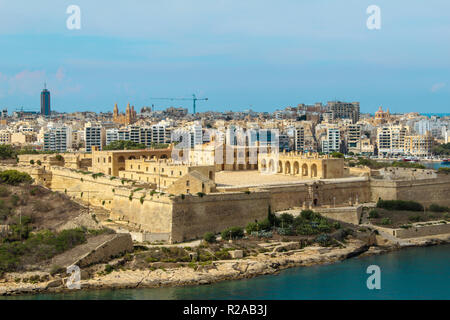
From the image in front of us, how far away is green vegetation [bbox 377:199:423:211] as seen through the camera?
98.6ft

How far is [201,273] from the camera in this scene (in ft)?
71.7

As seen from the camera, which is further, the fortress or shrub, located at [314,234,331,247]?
shrub, located at [314,234,331,247]

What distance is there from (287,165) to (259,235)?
385 inches

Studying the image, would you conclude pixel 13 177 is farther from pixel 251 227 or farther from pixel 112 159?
pixel 251 227

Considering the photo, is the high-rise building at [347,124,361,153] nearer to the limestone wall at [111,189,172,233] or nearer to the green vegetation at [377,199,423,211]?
the green vegetation at [377,199,423,211]

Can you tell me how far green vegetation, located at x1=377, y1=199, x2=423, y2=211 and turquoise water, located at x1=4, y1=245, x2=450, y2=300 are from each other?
477 centimetres

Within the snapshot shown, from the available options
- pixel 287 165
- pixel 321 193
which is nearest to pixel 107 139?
pixel 287 165

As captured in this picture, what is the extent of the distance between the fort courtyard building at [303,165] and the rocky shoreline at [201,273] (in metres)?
7.50

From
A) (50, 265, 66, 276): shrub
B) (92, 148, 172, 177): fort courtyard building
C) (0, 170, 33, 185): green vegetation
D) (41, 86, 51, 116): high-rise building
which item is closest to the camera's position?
(50, 265, 66, 276): shrub

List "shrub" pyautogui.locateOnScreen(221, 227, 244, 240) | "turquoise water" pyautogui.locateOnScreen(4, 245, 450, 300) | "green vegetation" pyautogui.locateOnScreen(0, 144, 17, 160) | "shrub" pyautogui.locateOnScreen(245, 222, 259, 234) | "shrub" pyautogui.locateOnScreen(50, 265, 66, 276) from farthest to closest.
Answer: "green vegetation" pyautogui.locateOnScreen(0, 144, 17, 160)
"shrub" pyautogui.locateOnScreen(245, 222, 259, 234)
"shrub" pyautogui.locateOnScreen(221, 227, 244, 240)
"shrub" pyautogui.locateOnScreen(50, 265, 66, 276)
"turquoise water" pyautogui.locateOnScreen(4, 245, 450, 300)

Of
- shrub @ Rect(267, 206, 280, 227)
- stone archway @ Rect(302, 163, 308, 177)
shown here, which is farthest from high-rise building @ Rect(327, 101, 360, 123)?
shrub @ Rect(267, 206, 280, 227)

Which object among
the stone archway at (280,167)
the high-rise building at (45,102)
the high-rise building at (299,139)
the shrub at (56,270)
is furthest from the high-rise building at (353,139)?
the high-rise building at (45,102)

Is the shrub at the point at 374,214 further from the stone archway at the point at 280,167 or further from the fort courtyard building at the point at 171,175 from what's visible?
the stone archway at the point at 280,167

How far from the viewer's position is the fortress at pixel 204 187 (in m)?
25.1
